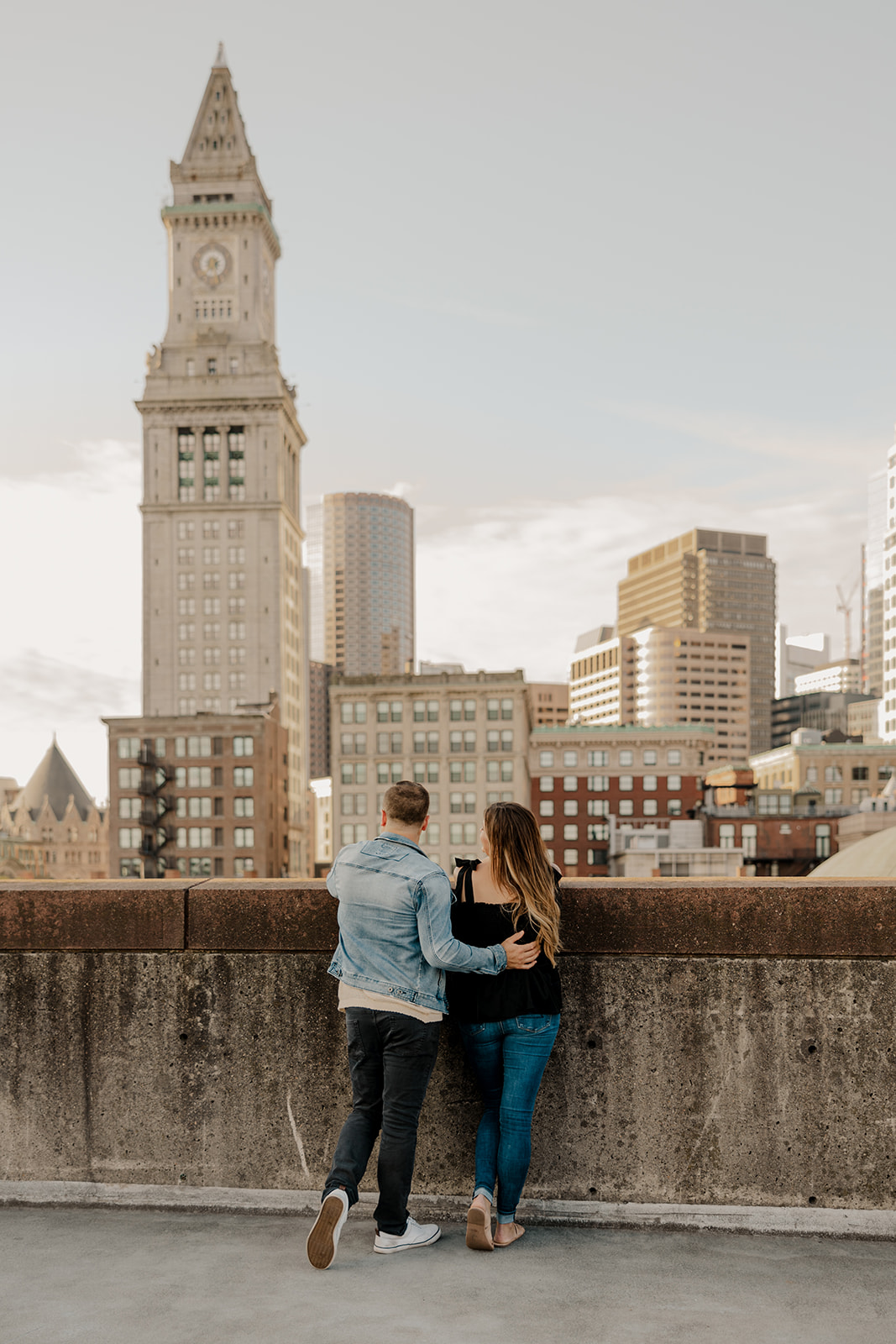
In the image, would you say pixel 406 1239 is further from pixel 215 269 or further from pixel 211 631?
pixel 215 269

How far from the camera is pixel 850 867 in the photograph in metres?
14.4

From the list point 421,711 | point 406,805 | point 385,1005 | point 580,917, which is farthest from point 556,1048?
point 421,711

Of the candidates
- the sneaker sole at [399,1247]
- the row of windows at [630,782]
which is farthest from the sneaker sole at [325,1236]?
the row of windows at [630,782]

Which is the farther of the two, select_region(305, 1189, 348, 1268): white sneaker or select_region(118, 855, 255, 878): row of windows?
select_region(118, 855, 255, 878): row of windows

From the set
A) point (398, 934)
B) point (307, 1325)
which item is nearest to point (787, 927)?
point (398, 934)

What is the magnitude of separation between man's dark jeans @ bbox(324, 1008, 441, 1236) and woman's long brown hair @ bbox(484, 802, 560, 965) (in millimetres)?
671

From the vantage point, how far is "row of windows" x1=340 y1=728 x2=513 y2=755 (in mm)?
110562

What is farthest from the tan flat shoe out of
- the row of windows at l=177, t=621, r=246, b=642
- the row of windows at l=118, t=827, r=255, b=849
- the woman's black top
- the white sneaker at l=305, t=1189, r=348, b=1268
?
the row of windows at l=177, t=621, r=246, b=642

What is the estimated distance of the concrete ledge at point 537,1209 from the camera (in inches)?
214

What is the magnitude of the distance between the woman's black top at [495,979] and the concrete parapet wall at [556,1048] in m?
0.50

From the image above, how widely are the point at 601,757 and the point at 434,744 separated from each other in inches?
643

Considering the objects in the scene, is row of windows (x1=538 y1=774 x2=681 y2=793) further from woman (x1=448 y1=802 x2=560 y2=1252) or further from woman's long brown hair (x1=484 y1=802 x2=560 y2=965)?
woman's long brown hair (x1=484 y1=802 x2=560 y2=965)

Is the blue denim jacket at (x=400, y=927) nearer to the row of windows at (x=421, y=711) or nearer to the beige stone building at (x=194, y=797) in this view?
the beige stone building at (x=194, y=797)

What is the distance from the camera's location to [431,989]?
518 centimetres
